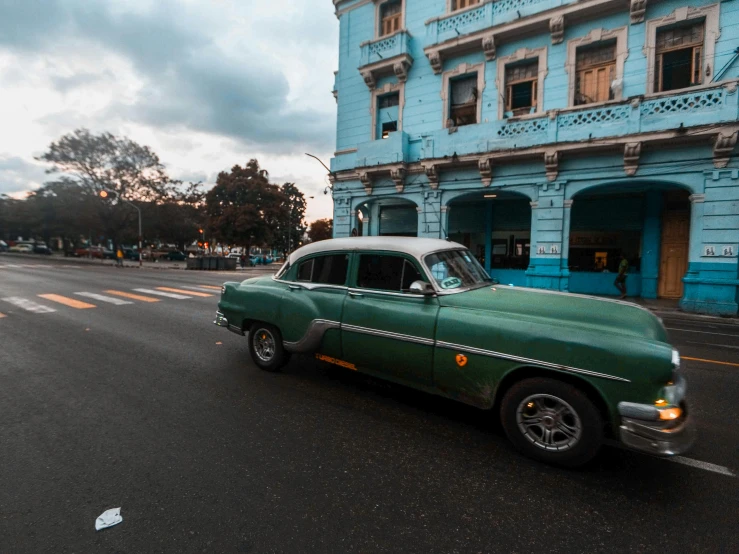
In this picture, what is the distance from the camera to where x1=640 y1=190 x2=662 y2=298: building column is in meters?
13.7

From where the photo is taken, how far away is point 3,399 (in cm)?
396

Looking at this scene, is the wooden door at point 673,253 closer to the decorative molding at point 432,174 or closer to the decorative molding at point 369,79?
the decorative molding at point 432,174

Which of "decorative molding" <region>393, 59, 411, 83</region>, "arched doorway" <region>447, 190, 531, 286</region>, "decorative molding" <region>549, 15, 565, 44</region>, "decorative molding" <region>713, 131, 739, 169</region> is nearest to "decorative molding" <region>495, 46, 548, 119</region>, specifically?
"decorative molding" <region>549, 15, 565, 44</region>

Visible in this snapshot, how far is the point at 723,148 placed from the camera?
10.6 meters

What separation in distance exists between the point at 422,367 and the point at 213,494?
6.39 feet

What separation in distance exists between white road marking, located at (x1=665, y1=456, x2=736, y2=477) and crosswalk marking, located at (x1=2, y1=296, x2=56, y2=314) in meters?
12.0

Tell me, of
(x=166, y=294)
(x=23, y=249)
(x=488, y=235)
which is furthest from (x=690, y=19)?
(x=23, y=249)

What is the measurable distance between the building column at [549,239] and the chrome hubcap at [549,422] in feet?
37.4

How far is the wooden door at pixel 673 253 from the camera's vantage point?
43.8 feet

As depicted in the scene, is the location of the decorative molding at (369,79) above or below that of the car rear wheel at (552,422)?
above

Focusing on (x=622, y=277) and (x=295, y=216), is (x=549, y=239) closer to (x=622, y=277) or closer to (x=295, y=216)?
(x=622, y=277)

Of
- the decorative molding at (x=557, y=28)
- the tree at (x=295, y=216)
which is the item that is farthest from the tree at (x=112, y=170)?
the decorative molding at (x=557, y=28)

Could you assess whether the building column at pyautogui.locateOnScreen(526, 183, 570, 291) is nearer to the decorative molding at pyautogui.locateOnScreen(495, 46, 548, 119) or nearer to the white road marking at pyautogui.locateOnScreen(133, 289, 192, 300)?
the decorative molding at pyautogui.locateOnScreen(495, 46, 548, 119)

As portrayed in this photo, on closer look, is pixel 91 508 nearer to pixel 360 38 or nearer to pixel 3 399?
pixel 3 399
